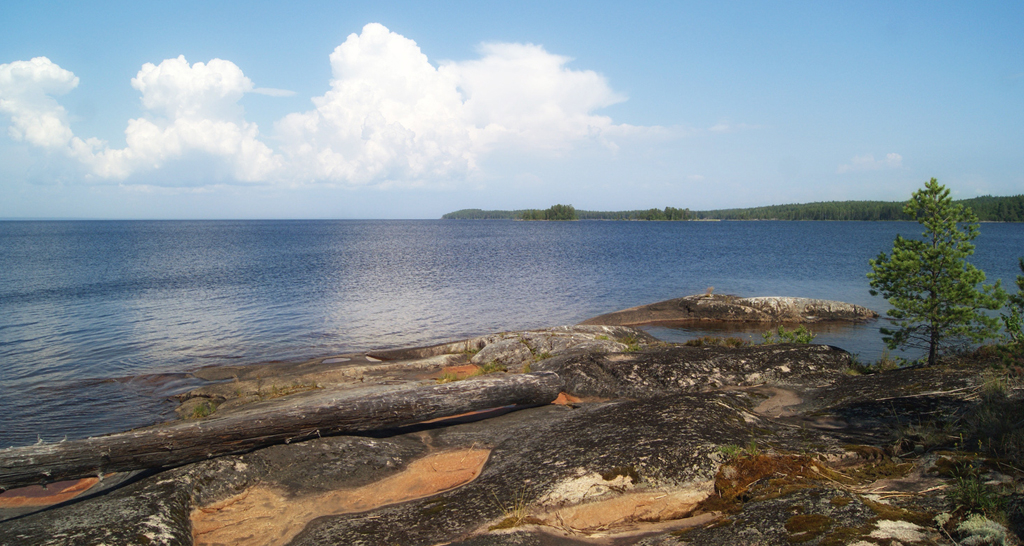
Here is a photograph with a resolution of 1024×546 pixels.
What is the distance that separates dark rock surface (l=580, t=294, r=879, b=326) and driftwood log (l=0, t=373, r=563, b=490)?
701 inches

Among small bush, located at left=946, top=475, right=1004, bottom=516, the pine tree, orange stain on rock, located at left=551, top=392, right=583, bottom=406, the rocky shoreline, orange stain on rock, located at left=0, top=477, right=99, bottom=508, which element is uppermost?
the pine tree

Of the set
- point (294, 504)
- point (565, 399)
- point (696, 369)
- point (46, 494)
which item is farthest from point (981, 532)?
point (46, 494)

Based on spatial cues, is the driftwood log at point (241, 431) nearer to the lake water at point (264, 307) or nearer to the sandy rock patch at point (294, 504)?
the sandy rock patch at point (294, 504)

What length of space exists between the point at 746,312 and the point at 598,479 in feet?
80.6

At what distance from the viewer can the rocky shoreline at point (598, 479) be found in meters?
5.28

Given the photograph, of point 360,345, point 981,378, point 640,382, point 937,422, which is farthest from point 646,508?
point 360,345

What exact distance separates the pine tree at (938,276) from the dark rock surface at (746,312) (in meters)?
13.3

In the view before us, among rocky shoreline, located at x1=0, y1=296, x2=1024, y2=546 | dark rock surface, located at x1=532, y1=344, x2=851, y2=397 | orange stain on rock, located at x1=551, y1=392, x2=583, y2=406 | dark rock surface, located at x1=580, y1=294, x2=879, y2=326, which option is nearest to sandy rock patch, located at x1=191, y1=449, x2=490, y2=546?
rocky shoreline, located at x1=0, y1=296, x2=1024, y2=546

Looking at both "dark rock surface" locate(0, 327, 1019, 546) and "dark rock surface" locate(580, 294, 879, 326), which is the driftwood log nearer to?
"dark rock surface" locate(0, 327, 1019, 546)

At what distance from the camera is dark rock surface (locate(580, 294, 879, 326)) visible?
27.6m

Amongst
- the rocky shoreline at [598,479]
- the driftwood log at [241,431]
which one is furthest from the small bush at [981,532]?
the driftwood log at [241,431]

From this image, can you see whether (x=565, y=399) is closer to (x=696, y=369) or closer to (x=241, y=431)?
(x=696, y=369)

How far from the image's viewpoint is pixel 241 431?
8391 millimetres

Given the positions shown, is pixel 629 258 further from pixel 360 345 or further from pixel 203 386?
pixel 203 386
